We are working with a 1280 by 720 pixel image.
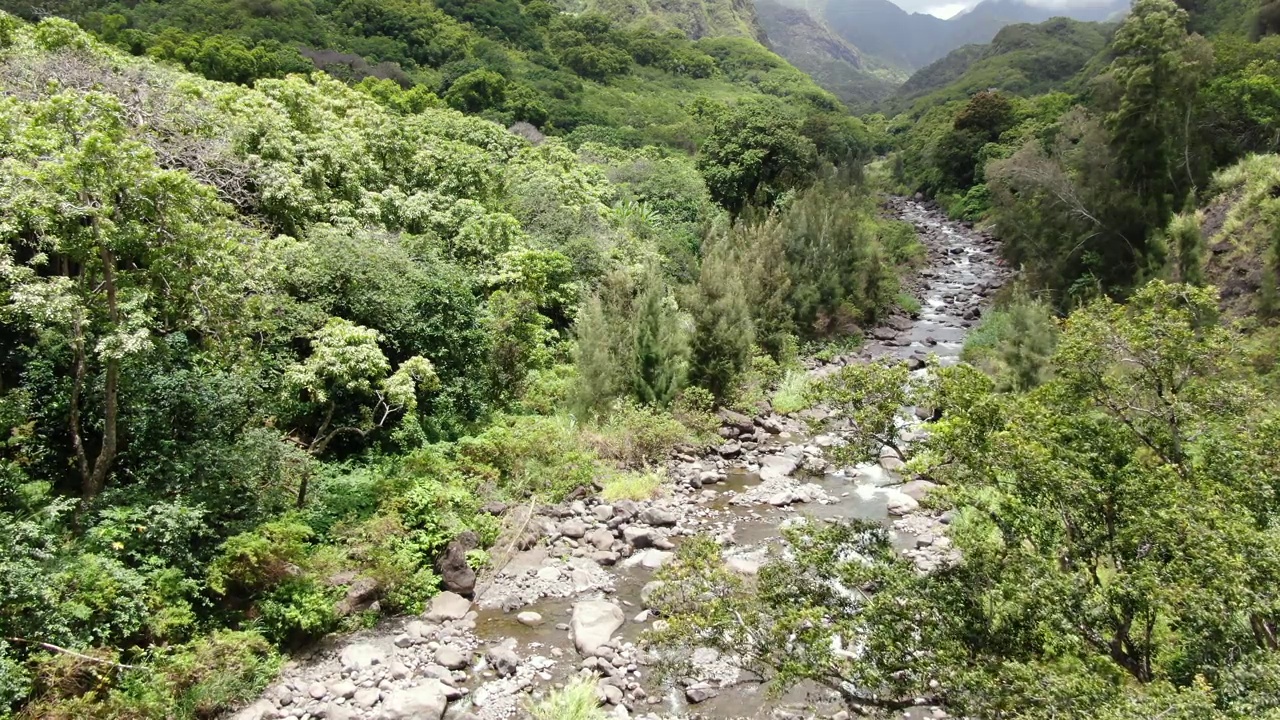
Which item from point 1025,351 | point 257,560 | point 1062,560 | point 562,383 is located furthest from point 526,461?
point 1025,351

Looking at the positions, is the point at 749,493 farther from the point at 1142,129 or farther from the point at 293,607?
the point at 1142,129

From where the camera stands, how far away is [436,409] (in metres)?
15.9

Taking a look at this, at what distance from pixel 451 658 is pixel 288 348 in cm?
756

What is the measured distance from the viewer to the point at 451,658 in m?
10.1

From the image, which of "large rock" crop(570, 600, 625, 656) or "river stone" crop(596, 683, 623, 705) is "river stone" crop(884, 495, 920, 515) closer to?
"large rock" crop(570, 600, 625, 656)

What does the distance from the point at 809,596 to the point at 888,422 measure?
2192 millimetres

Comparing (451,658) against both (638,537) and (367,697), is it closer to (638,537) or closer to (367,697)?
(367,697)

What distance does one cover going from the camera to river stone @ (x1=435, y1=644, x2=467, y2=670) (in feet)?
32.8

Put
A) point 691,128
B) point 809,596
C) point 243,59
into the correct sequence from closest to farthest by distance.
→ point 809,596 → point 243,59 → point 691,128

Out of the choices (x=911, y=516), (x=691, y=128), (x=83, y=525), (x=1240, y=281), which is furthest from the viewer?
(x=691, y=128)

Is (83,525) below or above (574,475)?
above

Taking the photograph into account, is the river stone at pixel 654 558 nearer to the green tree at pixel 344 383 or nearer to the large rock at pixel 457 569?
the large rock at pixel 457 569

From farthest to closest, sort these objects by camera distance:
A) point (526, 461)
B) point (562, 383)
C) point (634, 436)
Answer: point (562, 383) → point (634, 436) → point (526, 461)

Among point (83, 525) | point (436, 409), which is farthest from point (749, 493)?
point (83, 525)
